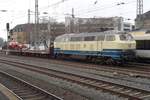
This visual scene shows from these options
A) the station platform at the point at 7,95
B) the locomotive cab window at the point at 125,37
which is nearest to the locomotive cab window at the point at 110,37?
the locomotive cab window at the point at 125,37

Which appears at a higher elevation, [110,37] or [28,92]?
[110,37]

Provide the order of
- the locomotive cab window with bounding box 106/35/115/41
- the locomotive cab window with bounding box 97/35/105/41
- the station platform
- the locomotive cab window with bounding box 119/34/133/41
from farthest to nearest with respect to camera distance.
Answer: the locomotive cab window with bounding box 97/35/105/41
the locomotive cab window with bounding box 106/35/115/41
the locomotive cab window with bounding box 119/34/133/41
the station platform

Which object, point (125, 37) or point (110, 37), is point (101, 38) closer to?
point (110, 37)

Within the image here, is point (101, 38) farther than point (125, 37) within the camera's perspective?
Yes

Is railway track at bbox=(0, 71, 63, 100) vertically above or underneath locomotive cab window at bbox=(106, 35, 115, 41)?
underneath

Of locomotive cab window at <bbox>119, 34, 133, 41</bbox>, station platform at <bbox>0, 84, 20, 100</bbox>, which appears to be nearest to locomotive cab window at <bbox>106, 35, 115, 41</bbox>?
locomotive cab window at <bbox>119, 34, 133, 41</bbox>

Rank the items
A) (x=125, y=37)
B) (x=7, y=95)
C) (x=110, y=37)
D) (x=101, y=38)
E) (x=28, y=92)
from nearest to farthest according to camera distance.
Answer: (x=7, y=95), (x=28, y=92), (x=125, y=37), (x=110, y=37), (x=101, y=38)

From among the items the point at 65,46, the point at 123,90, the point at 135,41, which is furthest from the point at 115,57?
the point at 123,90

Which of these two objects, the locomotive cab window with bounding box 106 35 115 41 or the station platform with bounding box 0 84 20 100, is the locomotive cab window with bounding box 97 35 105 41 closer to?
the locomotive cab window with bounding box 106 35 115 41

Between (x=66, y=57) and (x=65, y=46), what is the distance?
1.38 metres

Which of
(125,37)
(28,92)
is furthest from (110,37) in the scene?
(28,92)

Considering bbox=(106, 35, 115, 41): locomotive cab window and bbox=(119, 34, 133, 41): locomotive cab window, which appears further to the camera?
bbox=(106, 35, 115, 41): locomotive cab window

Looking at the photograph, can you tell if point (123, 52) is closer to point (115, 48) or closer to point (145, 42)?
point (115, 48)

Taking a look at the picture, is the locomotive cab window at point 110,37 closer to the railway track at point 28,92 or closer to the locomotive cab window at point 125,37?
the locomotive cab window at point 125,37
